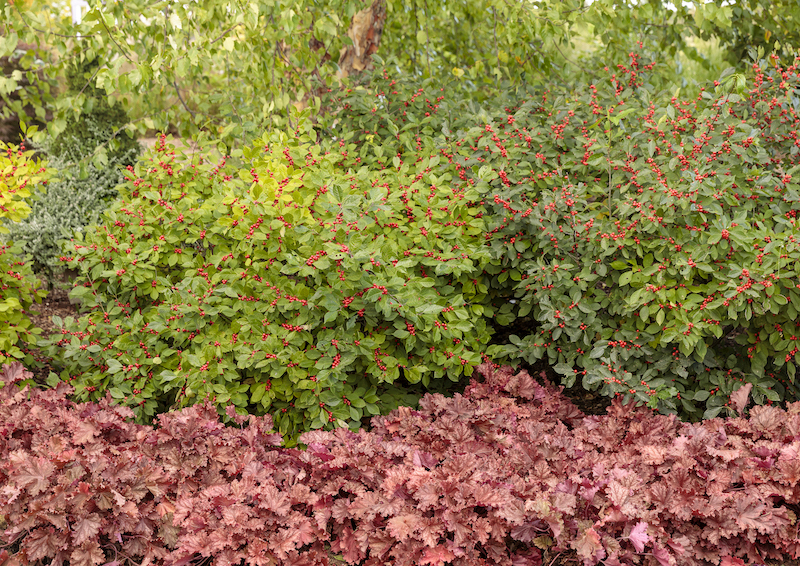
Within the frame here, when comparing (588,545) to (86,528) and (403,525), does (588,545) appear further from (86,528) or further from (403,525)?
(86,528)

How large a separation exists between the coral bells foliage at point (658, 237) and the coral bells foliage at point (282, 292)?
1.03ft

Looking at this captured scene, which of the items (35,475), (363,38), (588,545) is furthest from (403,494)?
(363,38)

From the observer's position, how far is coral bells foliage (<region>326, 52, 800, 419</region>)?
117 inches

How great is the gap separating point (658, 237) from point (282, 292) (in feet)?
6.00

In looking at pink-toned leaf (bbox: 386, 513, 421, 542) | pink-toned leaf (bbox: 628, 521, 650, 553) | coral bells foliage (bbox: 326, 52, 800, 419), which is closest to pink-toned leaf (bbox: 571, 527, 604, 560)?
pink-toned leaf (bbox: 628, 521, 650, 553)

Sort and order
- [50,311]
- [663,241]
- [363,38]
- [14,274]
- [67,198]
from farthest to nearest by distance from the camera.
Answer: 1. [363,38]
2. [67,198]
3. [50,311]
4. [14,274]
5. [663,241]

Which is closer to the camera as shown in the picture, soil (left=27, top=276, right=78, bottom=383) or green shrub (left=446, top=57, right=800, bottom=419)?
green shrub (left=446, top=57, right=800, bottom=419)

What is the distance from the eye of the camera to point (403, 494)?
7.84 ft

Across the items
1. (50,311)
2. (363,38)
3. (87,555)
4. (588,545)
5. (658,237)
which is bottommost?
(50,311)

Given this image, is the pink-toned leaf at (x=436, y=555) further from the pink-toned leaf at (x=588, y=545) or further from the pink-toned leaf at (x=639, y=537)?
the pink-toned leaf at (x=639, y=537)

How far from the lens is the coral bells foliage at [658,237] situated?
2971mm

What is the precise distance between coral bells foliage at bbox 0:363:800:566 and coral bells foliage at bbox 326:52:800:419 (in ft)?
1.43

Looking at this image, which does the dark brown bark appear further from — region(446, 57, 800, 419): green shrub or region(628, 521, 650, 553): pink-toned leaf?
region(628, 521, 650, 553): pink-toned leaf

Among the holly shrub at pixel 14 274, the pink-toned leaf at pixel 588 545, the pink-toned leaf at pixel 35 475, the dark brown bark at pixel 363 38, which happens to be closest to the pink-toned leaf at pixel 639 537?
the pink-toned leaf at pixel 588 545
